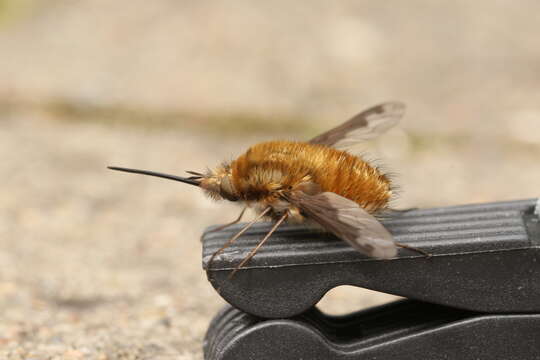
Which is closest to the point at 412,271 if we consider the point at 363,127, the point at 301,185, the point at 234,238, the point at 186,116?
the point at 301,185

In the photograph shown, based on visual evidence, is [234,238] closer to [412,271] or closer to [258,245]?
[258,245]

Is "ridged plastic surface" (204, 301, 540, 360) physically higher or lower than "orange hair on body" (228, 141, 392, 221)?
lower

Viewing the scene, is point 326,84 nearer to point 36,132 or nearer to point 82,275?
point 36,132

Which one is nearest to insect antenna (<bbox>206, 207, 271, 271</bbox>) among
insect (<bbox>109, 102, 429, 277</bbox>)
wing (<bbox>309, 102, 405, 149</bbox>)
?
insect (<bbox>109, 102, 429, 277</bbox>)

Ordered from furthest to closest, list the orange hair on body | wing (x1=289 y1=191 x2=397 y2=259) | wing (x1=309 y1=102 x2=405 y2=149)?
wing (x1=309 y1=102 x2=405 y2=149) → the orange hair on body → wing (x1=289 y1=191 x2=397 y2=259)

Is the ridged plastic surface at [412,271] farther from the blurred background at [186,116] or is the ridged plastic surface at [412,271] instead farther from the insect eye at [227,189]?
the blurred background at [186,116]

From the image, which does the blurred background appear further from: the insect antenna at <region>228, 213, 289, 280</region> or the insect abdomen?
the insect abdomen

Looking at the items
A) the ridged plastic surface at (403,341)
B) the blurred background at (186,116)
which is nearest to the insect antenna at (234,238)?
the ridged plastic surface at (403,341)
